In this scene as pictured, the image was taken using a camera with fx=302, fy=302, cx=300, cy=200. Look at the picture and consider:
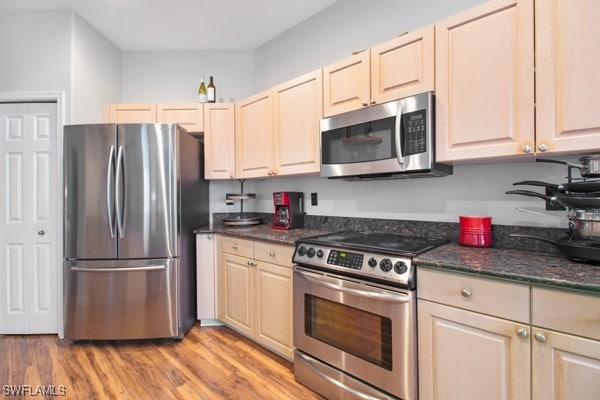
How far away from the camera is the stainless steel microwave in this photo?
1667 millimetres

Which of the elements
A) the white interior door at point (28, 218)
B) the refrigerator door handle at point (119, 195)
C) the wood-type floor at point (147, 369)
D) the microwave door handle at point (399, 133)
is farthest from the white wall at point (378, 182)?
the white interior door at point (28, 218)

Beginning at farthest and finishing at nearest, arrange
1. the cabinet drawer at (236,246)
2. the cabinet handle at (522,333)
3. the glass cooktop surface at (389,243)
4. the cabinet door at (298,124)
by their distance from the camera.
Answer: the cabinet drawer at (236,246) → the cabinet door at (298,124) → the glass cooktop surface at (389,243) → the cabinet handle at (522,333)

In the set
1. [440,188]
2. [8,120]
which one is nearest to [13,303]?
[8,120]

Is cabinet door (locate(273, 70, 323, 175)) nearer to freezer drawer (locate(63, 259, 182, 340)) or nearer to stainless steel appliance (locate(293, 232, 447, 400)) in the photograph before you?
stainless steel appliance (locate(293, 232, 447, 400))

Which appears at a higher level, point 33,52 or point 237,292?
point 33,52

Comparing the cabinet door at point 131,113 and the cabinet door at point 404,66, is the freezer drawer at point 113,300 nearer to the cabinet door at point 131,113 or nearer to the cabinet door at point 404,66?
the cabinet door at point 131,113

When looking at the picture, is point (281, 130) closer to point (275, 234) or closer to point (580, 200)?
point (275, 234)

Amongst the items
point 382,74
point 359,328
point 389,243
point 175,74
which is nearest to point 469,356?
point 359,328

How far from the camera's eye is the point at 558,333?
108cm

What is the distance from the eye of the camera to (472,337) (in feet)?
4.20

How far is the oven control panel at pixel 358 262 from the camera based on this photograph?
4.84 feet

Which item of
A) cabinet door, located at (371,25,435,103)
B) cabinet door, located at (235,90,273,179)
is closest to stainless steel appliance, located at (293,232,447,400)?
cabinet door, located at (371,25,435,103)

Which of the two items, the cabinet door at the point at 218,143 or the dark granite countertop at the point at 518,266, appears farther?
the cabinet door at the point at 218,143

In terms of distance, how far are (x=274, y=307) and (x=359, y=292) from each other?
2.76ft
